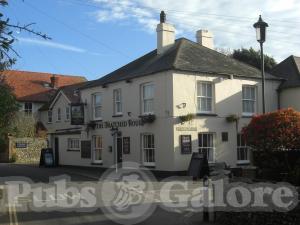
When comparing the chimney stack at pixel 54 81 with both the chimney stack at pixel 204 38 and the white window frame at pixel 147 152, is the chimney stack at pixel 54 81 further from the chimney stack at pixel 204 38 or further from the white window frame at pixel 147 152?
the white window frame at pixel 147 152

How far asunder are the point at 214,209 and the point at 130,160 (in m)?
16.8

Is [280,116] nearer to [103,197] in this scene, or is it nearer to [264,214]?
[264,214]

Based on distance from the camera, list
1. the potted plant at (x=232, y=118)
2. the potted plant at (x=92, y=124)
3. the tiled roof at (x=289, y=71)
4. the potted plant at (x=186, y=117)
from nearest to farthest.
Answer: the potted plant at (x=186, y=117), the potted plant at (x=232, y=118), the tiled roof at (x=289, y=71), the potted plant at (x=92, y=124)

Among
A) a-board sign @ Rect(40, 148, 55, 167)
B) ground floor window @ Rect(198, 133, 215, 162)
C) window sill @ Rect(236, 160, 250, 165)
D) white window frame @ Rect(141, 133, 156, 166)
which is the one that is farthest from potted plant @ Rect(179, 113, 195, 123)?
a-board sign @ Rect(40, 148, 55, 167)

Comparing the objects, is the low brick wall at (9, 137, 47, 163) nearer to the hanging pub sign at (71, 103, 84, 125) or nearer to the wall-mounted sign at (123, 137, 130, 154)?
the hanging pub sign at (71, 103, 84, 125)

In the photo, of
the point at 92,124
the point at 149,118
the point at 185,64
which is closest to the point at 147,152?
the point at 149,118

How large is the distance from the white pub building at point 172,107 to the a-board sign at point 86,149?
0.21 feet

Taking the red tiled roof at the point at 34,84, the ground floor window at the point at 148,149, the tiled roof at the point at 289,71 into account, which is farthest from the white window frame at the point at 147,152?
the red tiled roof at the point at 34,84

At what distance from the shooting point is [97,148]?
32812 mm

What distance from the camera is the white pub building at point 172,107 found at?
86.8 feet

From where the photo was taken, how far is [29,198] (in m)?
18.1

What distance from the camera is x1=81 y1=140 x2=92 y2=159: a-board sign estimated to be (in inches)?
1313

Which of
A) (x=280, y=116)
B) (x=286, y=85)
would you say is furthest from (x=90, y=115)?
(x=280, y=116)

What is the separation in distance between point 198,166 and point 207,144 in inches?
124
